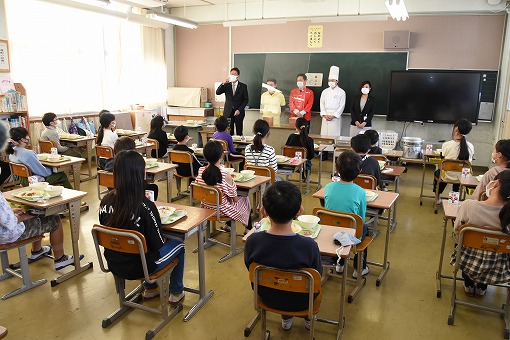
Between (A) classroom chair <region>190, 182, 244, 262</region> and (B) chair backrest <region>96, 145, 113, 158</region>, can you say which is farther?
(B) chair backrest <region>96, 145, 113, 158</region>

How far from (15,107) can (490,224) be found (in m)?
6.96

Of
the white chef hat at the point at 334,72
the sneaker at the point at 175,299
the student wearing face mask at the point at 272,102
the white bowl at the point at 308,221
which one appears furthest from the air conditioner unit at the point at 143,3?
the white bowl at the point at 308,221

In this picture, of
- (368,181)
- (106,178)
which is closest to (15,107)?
(106,178)

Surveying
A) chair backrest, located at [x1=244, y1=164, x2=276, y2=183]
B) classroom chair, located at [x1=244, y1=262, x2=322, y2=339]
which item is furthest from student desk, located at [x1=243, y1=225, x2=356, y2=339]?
chair backrest, located at [x1=244, y1=164, x2=276, y2=183]

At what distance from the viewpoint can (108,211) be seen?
2572 millimetres

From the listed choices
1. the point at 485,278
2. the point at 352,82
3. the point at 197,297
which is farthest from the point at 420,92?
the point at 197,297

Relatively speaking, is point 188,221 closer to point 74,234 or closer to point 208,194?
point 208,194

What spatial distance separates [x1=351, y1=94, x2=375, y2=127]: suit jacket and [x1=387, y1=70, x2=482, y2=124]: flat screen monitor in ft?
1.97

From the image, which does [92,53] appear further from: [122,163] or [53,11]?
[122,163]

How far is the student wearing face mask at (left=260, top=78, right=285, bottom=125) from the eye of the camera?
29.3 feet

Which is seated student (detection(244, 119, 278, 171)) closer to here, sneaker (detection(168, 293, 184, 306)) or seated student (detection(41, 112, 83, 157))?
sneaker (detection(168, 293, 184, 306))

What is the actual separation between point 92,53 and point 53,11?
3.67ft

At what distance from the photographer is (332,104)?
8453mm

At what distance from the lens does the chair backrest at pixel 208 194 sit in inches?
140
